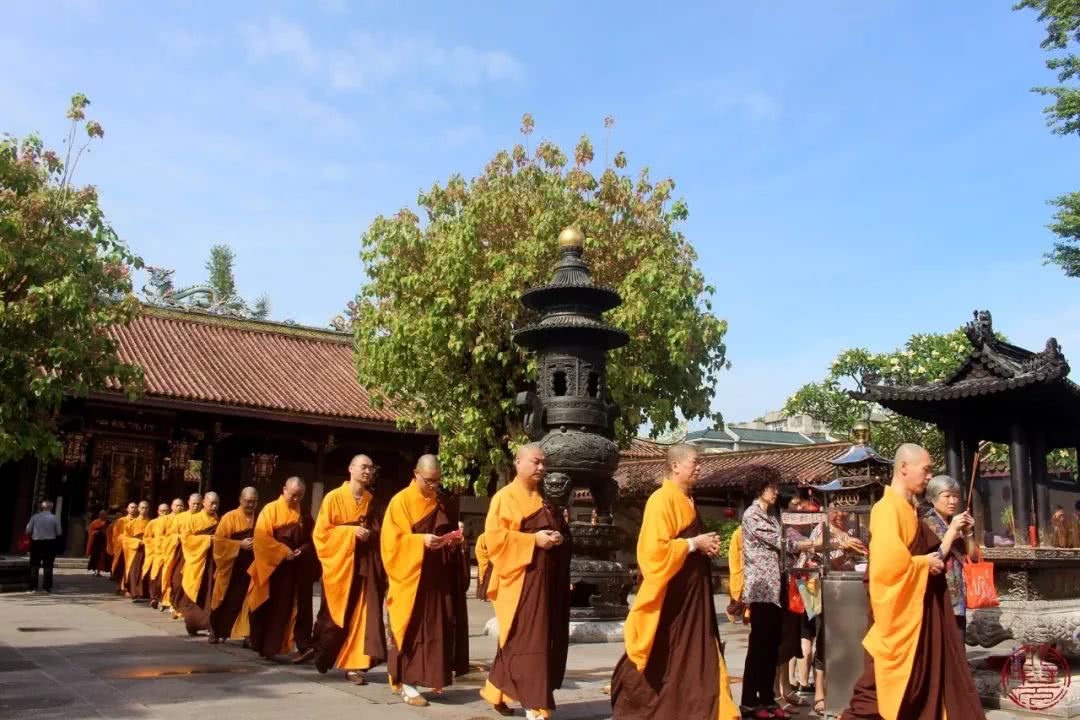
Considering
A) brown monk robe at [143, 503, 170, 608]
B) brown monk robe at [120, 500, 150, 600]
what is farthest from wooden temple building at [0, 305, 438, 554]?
brown monk robe at [143, 503, 170, 608]

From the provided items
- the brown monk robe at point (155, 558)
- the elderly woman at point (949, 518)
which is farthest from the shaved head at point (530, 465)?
the brown monk robe at point (155, 558)

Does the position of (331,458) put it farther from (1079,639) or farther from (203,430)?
(1079,639)

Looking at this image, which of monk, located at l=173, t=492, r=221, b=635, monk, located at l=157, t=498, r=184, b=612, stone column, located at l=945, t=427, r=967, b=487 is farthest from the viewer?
monk, located at l=157, t=498, r=184, b=612

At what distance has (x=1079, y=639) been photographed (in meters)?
6.94

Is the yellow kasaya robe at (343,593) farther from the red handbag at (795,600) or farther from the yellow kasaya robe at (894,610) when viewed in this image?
the yellow kasaya robe at (894,610)

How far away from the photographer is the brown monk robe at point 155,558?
1339 centimetres

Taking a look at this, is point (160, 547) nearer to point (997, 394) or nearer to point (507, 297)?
point (507, 297)

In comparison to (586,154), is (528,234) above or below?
below

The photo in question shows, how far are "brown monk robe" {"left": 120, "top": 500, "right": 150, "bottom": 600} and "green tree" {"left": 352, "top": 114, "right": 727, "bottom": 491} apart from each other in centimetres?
465

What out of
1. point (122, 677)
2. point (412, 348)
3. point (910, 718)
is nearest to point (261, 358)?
point (412, 348)

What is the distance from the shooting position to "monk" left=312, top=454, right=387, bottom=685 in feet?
21.8

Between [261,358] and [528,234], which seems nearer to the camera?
[528,234]

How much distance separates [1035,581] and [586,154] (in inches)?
421

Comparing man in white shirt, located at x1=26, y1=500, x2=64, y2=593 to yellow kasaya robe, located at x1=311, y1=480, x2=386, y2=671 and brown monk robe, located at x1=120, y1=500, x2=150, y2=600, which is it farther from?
yellow kasaya robe, located at x1=311, y1=480, x2=386, y2=671
